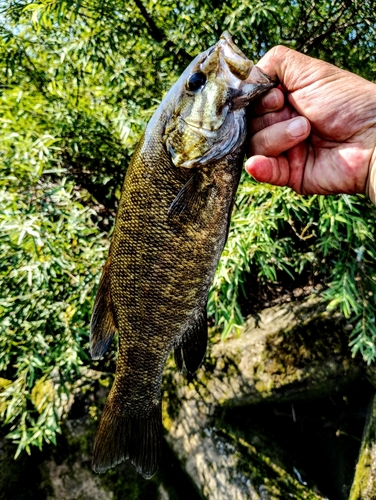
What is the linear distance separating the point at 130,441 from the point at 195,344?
1.95 feet

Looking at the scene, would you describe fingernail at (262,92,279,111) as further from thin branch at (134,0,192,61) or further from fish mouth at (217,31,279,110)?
thin branch at (134,0,192,61)

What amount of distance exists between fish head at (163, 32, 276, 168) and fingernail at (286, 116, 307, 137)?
0.16 meters

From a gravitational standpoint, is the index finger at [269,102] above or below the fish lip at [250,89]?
below

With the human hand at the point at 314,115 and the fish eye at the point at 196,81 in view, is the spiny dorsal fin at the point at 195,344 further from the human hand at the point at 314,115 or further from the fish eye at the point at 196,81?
the fish eye at the point at 196,81

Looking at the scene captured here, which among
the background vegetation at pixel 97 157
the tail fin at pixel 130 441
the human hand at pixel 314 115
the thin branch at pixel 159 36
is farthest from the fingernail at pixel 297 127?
the thin branch at pixel 159 36

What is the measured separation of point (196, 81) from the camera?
1.38 meters

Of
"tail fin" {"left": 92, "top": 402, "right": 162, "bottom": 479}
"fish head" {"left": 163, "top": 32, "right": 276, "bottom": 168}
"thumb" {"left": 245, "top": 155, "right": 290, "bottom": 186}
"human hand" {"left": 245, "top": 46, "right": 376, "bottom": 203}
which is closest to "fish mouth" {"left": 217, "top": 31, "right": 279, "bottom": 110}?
"fish head" {"left": 163, "top": 32, "right": 276, "bottom": 168}

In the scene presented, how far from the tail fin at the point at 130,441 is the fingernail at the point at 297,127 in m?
1.37

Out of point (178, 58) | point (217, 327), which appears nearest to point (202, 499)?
point (217, 327)

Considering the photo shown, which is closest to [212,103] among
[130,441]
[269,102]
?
[269,102]

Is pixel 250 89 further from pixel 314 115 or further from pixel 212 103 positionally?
pixel 314 115

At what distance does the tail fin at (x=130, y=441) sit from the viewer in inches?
73.9

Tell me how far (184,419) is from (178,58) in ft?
10.5

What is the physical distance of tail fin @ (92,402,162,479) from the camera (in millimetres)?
1876
